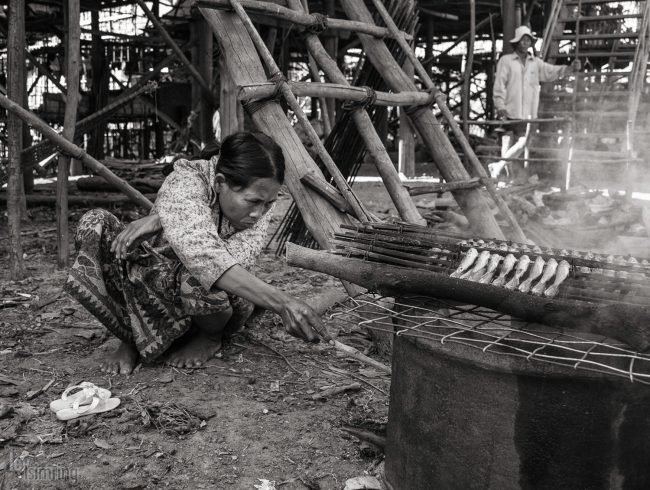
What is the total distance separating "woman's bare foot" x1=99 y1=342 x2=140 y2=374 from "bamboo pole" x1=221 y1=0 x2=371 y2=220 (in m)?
1.40

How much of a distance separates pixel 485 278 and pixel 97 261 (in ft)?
6.35

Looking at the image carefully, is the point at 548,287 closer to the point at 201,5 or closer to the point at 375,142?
the point at 375,142

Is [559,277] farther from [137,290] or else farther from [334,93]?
[334,93]

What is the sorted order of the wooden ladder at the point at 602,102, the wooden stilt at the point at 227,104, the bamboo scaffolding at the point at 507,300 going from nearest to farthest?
the bamboo scaffolding at the point at 507,300
the wooden stilt at the point at 227,104
the wooden ladder at the point at 602,102

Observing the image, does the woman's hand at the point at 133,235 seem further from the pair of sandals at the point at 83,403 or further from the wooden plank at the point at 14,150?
the wooden plank at the point at 14,150

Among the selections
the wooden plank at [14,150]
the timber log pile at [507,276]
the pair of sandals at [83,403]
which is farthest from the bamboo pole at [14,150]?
the timber log pile at [507,276]

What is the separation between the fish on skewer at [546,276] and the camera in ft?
6.91

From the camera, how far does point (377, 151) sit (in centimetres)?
432

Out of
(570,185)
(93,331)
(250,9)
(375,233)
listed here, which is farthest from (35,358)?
(570,185)

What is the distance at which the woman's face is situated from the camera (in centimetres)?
293

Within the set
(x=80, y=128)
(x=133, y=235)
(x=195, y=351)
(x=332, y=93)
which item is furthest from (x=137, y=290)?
(x=80, y=128)

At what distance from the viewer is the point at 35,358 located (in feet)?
11.8

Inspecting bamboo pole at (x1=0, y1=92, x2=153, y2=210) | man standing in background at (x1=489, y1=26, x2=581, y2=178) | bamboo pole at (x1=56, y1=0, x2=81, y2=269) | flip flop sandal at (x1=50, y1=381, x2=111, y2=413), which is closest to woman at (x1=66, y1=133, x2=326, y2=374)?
flip flop sandal at (x1=50, y1=381, x2=111, y2=413)

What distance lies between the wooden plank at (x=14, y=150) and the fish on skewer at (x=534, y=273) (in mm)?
3966
